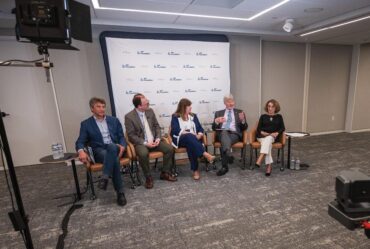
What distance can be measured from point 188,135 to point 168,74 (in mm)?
1382

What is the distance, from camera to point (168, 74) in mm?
3932

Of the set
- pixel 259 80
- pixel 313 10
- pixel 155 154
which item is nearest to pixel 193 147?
pixel 155 154

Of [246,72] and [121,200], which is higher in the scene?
[246,72]

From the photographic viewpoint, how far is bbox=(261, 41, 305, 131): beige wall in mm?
4848

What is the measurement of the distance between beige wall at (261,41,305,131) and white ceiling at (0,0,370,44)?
0.53m

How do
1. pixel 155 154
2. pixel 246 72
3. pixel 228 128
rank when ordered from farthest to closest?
1. pixel 246 72
2. pixel 228 128
3. pixel 155 154

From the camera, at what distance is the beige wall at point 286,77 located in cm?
485

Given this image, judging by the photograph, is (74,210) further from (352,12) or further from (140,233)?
(352,12)

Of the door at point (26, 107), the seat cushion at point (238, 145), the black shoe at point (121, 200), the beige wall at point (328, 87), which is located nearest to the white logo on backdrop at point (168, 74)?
the seat cushion at point (238, 145)

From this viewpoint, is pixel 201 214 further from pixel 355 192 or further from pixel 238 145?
pixel 355 192

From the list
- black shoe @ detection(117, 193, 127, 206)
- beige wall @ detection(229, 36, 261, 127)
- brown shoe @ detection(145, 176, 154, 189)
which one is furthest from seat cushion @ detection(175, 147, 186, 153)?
beige wall @ detection(229, 36, 261, 127)

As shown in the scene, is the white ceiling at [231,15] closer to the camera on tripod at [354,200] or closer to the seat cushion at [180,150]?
the seat cushion at [180,150]

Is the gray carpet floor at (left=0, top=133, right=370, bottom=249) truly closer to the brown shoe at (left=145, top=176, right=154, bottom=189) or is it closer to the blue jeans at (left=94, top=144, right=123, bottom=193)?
the brown shoe at (left=145, top=176, right=154, bottom=189)

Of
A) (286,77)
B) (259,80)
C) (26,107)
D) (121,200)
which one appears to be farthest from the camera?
(286,77)
